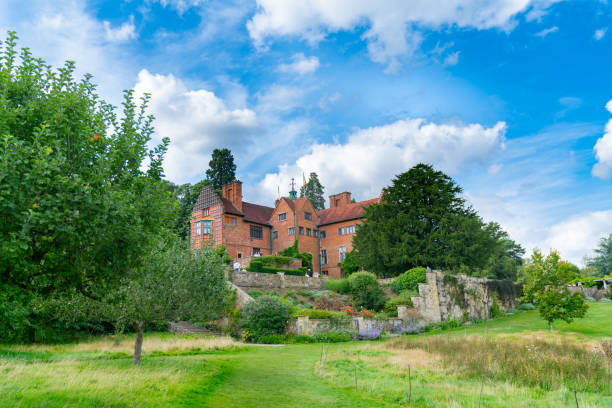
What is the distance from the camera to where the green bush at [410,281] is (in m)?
31.1

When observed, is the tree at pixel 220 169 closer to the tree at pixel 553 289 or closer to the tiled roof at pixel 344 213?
the tiled roof at pixel 344 213

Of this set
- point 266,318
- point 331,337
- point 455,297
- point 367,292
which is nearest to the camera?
point 331,337

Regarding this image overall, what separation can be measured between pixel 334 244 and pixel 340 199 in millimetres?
7399

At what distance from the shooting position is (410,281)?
31.6 m

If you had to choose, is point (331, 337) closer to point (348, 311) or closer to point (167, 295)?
point (348, 311)

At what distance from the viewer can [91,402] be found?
296 inches

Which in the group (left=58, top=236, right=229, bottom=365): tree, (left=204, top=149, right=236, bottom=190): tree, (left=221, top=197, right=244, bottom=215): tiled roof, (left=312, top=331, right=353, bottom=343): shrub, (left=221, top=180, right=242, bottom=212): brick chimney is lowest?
(left=312, top=331, right=353, bottom=343): shrub

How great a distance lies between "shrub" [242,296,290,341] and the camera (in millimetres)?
23031

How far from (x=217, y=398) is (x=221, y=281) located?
7.83 meters

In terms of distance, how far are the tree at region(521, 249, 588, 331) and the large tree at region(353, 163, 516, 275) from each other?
8690mm

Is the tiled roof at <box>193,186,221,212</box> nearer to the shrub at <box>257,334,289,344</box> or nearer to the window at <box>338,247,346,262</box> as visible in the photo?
the window at <box>338,247,346,262</box>

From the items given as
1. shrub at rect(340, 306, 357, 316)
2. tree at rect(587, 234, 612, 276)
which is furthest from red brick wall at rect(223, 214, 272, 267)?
tree at rect(587, 234, 612, 276)

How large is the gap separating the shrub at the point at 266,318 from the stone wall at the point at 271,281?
250 inches

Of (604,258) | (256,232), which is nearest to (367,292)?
(256,232)
